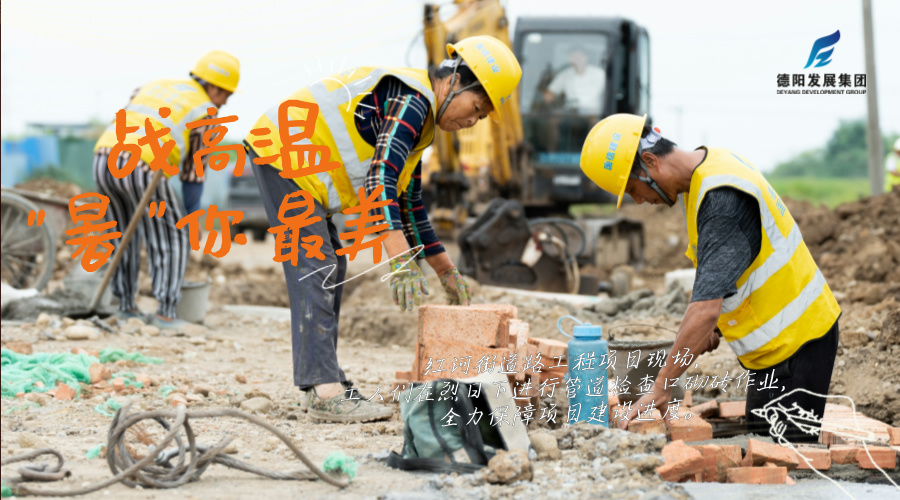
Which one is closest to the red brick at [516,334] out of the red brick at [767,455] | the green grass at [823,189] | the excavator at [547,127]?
the red brick at [767,455]

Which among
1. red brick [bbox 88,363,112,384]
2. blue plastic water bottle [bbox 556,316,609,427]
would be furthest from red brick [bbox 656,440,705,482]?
red brick [bbox 88,363,112,384]

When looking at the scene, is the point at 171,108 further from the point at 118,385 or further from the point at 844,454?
the point at 844,454

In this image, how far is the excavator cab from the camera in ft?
37.9

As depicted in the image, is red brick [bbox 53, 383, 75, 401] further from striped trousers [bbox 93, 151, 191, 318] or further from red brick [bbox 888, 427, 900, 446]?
red brick [bbox 888, 427, 900, 446]

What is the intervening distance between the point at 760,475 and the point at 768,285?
2.36ft

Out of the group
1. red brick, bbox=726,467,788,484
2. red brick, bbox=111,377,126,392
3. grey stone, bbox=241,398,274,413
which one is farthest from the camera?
red brick, bbox=111,377,126,392

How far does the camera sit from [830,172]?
136ft

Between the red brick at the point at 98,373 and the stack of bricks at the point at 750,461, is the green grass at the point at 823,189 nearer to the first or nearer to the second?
the stack of bricks at the point at 750,461

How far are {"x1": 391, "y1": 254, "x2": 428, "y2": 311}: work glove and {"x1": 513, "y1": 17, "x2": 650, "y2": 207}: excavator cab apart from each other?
27.2 feet

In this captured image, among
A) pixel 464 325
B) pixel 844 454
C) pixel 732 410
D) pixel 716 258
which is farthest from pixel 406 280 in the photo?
pixel 844 454

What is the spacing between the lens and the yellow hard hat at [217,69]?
6715 millimetres

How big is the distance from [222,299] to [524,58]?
525cm

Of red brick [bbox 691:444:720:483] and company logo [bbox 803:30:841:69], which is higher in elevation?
company logo [bbox 803:30:841:69]

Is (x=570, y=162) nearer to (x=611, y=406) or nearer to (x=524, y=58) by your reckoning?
(x=524, y=58)
